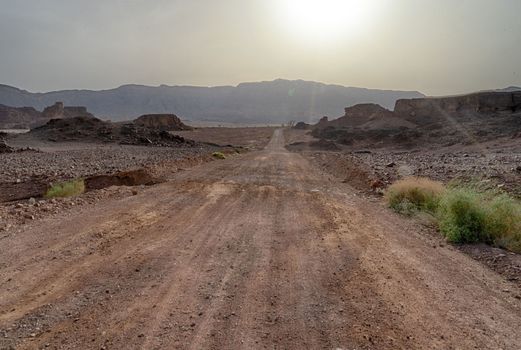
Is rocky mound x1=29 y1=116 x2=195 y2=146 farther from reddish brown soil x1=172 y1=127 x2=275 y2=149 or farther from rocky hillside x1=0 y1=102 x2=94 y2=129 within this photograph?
rocky hillside x1=0 y1=102 x2=94 y2=129

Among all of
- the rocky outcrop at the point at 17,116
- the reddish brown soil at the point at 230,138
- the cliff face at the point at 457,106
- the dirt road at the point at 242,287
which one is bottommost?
the reddish brown soil at the point at 230,138

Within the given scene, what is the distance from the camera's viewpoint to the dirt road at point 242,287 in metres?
4.71

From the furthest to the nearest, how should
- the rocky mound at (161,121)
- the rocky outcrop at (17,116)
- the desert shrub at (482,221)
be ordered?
the rocky outcrop at (17,116) < the rocky mound at (161,121) < the desert shrub at (482,221)

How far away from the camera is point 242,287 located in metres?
6.05

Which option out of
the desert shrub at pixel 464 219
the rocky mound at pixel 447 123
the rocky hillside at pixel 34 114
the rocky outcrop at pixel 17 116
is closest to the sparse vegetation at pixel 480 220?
the desert shrub at pixel 464 219

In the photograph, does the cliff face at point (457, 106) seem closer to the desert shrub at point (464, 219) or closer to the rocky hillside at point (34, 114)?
the desert shrub at point (464, 219)

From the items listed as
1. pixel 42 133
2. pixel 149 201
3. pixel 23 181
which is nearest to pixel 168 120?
pixel 42 133

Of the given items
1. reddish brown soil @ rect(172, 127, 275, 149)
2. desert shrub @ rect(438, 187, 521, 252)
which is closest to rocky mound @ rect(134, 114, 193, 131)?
reddish brown soil @ rect(172, 127, 275, 149)

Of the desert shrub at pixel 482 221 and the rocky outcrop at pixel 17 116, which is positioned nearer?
the desert shrub at pixel 482 221

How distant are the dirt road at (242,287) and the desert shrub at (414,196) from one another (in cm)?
203

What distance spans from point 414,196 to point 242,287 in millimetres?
8332

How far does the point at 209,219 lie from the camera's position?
10.4m

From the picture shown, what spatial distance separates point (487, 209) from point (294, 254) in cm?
445

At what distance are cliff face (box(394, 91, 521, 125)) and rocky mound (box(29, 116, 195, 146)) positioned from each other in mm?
38440
